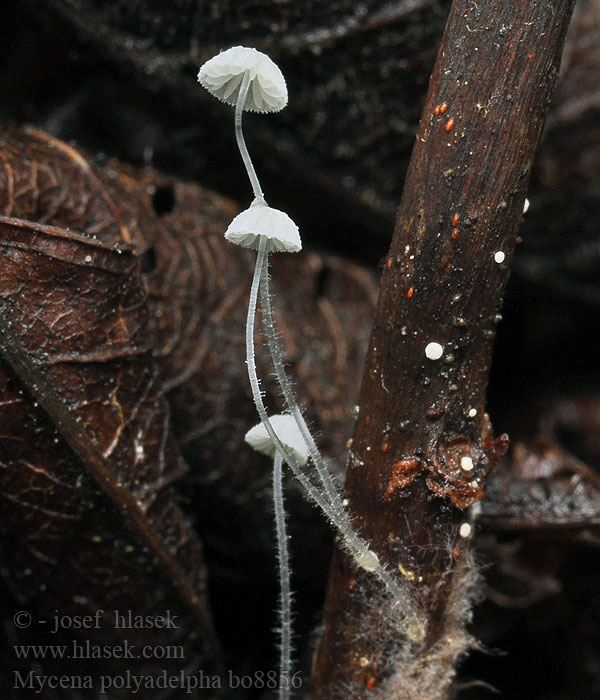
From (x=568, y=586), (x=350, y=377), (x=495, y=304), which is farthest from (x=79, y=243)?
(x=568, y=586)

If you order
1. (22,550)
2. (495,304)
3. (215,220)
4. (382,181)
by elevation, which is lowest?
(22,550)

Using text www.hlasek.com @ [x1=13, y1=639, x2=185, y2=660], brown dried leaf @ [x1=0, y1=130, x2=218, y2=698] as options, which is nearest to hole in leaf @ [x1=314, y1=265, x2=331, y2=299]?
brown dried leaf @ [x1=0, y1=130, x2=218, y2=698]

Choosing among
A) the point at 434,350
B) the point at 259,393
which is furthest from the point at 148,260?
the point at 434,350

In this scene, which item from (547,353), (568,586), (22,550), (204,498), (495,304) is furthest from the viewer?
(547,353)

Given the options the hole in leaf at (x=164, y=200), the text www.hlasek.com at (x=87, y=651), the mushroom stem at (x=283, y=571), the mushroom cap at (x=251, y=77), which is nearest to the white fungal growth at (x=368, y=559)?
the mushroom stem at (x=283, y=571)

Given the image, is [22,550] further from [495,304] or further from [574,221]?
[574,221]

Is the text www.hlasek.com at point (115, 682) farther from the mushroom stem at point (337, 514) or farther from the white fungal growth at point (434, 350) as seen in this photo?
the white fungal growth at point (434, 350)
